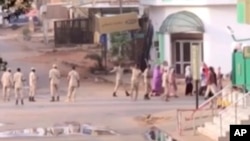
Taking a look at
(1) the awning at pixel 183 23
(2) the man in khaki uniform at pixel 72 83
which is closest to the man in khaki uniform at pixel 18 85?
(2) the man in khaki uniform at pixel 72 83

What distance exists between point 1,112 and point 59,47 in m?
31.3

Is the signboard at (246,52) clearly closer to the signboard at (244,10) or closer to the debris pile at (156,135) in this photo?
the signboard at (244,10)

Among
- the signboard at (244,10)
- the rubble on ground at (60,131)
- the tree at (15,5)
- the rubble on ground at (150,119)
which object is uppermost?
the tree at (15,5)

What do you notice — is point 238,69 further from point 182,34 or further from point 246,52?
point 182,34

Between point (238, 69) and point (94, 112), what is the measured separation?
4851 millimetres

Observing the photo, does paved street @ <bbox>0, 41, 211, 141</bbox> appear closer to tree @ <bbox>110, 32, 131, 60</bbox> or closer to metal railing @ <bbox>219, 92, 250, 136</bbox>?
metal railing @ <bbox>219, 92, 250, 136</bbox>

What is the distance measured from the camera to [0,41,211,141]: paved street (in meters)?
24.1

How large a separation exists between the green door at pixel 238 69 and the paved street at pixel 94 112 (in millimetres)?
2164

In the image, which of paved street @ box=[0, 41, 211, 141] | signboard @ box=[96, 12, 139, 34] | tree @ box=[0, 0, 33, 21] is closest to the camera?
paved street @ box=[0, 41, 211, 141]

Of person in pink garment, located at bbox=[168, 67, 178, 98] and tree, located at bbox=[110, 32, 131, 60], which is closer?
person in pink garment, located at bbox=[168, 67, 178, 98]

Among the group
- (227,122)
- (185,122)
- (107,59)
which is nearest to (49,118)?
(185,122)

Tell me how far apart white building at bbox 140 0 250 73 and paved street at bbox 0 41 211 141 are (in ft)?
28.0

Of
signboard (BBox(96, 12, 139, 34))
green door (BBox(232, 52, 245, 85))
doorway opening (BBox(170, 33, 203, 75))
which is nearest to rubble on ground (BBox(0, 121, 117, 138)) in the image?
green door (BBox(232, 52, 245, 85))

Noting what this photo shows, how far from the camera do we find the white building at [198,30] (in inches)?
1617
